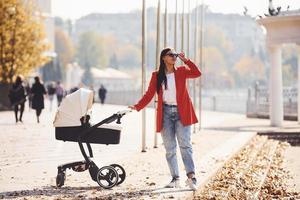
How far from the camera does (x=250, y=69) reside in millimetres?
179875

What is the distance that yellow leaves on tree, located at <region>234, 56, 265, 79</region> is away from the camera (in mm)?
177875

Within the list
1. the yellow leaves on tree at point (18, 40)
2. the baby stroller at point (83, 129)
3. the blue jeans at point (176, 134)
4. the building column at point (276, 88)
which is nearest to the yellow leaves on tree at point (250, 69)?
the yellow leaves on tree at point (18, 40)

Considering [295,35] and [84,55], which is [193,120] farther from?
[84,55]

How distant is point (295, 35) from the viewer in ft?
98.1

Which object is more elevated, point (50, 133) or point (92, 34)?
point (92, 34)

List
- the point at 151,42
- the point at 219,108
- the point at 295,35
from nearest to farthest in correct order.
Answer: the point at 295,35, the point at 219,108, the point at 151,42

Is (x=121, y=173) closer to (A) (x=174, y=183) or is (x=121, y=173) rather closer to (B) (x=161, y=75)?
(A) (x=174, y=183)

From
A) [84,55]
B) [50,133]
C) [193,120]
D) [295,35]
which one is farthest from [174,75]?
[84,55]

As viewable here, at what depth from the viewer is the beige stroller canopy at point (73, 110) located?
1127cm

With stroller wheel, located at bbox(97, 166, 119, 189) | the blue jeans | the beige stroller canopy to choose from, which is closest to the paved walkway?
stroller wheel, located at bbox(97, 166, 119, 189)

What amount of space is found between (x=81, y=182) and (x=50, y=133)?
12.9m

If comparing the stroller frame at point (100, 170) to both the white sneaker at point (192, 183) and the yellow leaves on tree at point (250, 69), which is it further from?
the yellow leaves on tree at point (250, 69)

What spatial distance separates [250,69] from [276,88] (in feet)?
492

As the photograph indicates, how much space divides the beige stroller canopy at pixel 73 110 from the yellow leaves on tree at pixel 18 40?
31637 millimetres
